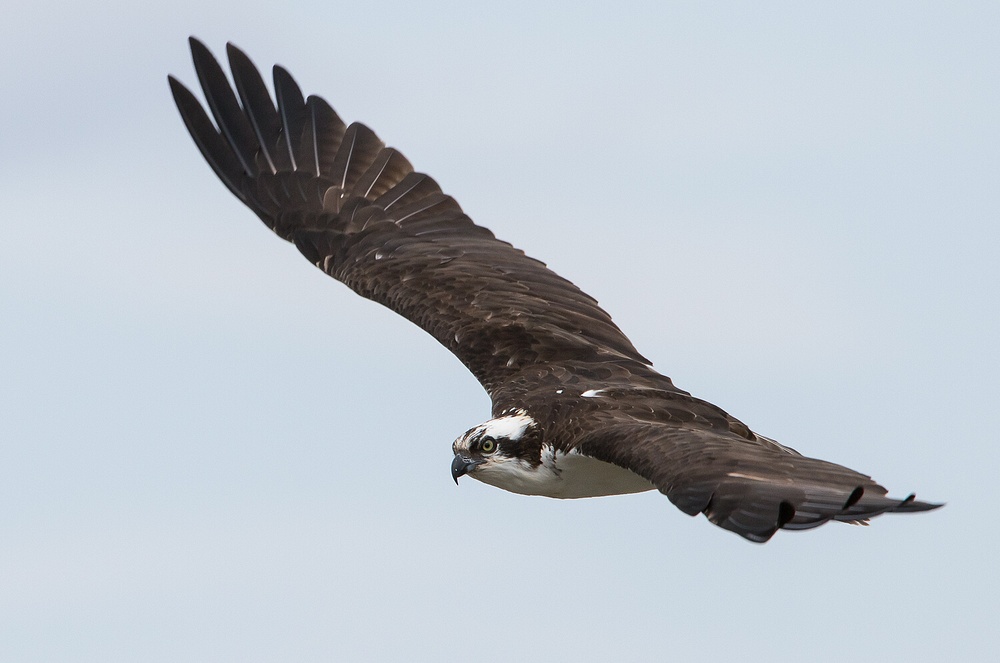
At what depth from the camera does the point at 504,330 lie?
17.2m

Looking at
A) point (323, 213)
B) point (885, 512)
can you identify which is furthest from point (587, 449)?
point (323, 213)

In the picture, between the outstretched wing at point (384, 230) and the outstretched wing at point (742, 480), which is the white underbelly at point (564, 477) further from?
the outstretched wing at point (384, 230)

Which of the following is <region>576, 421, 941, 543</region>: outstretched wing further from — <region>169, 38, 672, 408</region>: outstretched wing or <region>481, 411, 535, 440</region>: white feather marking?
<region>169, 38, 672, 408</region>: outstretched wing

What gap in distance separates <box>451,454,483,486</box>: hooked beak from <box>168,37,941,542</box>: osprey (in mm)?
13

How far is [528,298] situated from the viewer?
17.8m

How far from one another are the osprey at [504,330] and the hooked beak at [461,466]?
0.04 feet

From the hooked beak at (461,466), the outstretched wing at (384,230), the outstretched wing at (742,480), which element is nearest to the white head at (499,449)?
the hooked beak at (461,466)

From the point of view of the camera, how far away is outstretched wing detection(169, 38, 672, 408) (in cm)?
1725

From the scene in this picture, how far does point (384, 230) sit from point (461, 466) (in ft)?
13.6

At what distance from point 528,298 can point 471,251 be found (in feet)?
3.41

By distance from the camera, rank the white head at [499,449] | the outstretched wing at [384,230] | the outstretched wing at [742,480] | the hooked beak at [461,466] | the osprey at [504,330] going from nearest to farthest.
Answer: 1. the outstretched wing at [742,480]
2. the osprey at [504,330]
3. the white head at [499,449]
4. the hooked beak at [461,466]
5. the outstretched wing at [384,230]

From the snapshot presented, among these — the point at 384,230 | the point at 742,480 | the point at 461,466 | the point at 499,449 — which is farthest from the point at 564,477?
the point at 384,230

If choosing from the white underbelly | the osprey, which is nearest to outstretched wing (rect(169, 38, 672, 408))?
the osprey

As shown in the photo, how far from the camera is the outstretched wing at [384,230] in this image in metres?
17.2
